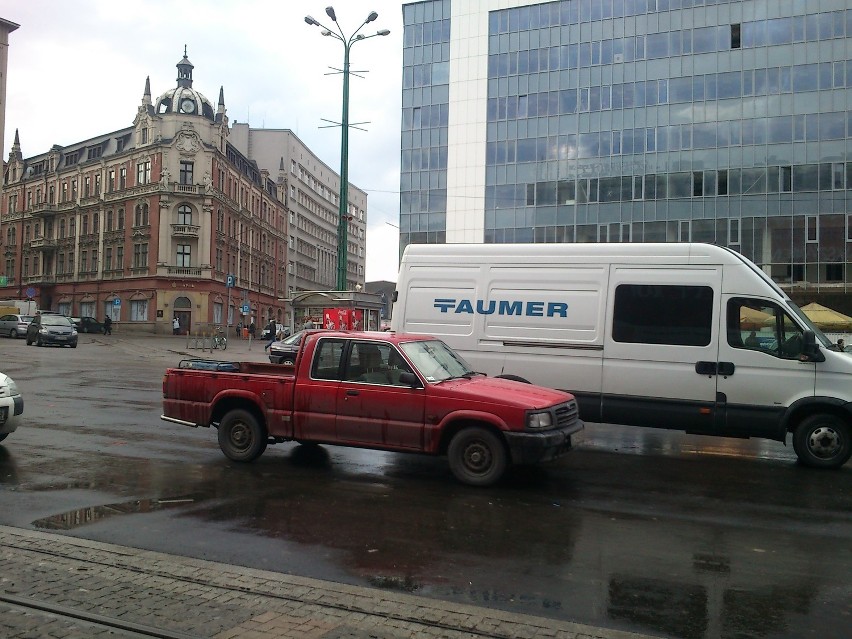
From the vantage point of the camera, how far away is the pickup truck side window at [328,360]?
27.2 ft

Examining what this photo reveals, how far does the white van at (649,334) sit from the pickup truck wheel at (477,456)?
288 cm

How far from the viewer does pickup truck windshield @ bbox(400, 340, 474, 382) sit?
806 cm

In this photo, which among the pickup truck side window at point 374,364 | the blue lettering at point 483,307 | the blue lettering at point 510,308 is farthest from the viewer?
the blue lettering at point 483,307

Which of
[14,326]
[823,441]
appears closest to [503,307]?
[823,441]

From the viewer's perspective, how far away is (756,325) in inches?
373

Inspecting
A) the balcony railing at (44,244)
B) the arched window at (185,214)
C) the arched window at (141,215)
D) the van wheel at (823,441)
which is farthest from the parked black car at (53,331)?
the balcony railing at (44,244)

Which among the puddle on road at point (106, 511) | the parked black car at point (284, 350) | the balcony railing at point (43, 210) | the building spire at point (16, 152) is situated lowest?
the puddle on road at point (106, 511)

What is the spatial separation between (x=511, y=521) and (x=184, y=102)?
63.7 meters

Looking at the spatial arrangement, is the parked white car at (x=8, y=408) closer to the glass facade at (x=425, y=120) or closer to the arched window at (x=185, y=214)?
the arched window at (x=185, y=214)

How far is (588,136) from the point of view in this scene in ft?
199

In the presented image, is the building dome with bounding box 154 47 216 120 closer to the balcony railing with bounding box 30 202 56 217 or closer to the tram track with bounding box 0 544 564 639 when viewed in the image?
the balcony railing with bounding box 30 202 56 217

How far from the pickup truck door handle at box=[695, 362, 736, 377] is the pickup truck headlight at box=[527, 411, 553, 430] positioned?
122 inches

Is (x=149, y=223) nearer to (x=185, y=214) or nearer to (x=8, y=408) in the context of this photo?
(x=185, y=214)

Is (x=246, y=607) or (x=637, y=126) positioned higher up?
(x=637, y=126)
